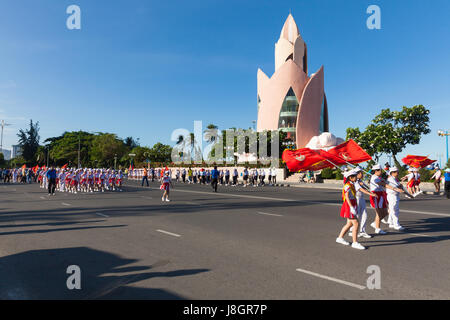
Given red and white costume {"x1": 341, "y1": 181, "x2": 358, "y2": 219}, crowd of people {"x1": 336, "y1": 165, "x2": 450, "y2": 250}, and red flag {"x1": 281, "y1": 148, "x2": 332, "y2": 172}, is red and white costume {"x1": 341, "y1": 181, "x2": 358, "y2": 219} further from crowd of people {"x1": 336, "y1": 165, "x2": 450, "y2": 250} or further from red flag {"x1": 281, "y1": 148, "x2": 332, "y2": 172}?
red flag {"x1": 281, "y1": 148, "x2": 332, "y2": 172}

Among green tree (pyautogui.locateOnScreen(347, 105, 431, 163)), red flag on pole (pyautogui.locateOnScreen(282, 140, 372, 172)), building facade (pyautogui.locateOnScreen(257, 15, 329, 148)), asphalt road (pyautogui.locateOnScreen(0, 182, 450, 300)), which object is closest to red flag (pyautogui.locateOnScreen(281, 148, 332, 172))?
red flag on pole (pyautogui.locateOnScreen(282, 140, 372, 172))

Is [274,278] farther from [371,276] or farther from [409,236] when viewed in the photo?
[409,236]

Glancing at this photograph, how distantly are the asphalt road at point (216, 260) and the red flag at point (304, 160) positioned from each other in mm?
1913

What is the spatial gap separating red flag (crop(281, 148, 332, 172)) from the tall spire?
83.9 meters

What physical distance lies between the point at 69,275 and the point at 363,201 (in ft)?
20.1

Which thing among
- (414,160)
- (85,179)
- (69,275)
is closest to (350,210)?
(69,275)

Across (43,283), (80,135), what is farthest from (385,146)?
(80,135)

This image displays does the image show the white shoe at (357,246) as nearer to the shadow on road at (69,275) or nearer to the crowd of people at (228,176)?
the shadow on road at (69,275)

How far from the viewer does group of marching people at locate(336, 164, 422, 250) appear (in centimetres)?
687

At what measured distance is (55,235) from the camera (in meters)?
7.99

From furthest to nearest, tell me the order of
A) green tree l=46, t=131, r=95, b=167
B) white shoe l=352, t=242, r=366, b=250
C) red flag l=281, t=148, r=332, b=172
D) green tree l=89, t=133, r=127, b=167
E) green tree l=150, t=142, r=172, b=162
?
green tree l=46, t=131, r=95, b=167 < green tree l=89, t=133, r=127, b=167 < green tree l=150, t=142, r=172, b=162 < red flag l=281, t=148, r=332, b=172 < white shoe l=352, t=242, r=366, b=250

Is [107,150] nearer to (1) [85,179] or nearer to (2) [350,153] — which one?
(1) [85,179]

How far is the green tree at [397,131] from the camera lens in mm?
38375

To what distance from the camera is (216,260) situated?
5.67m
